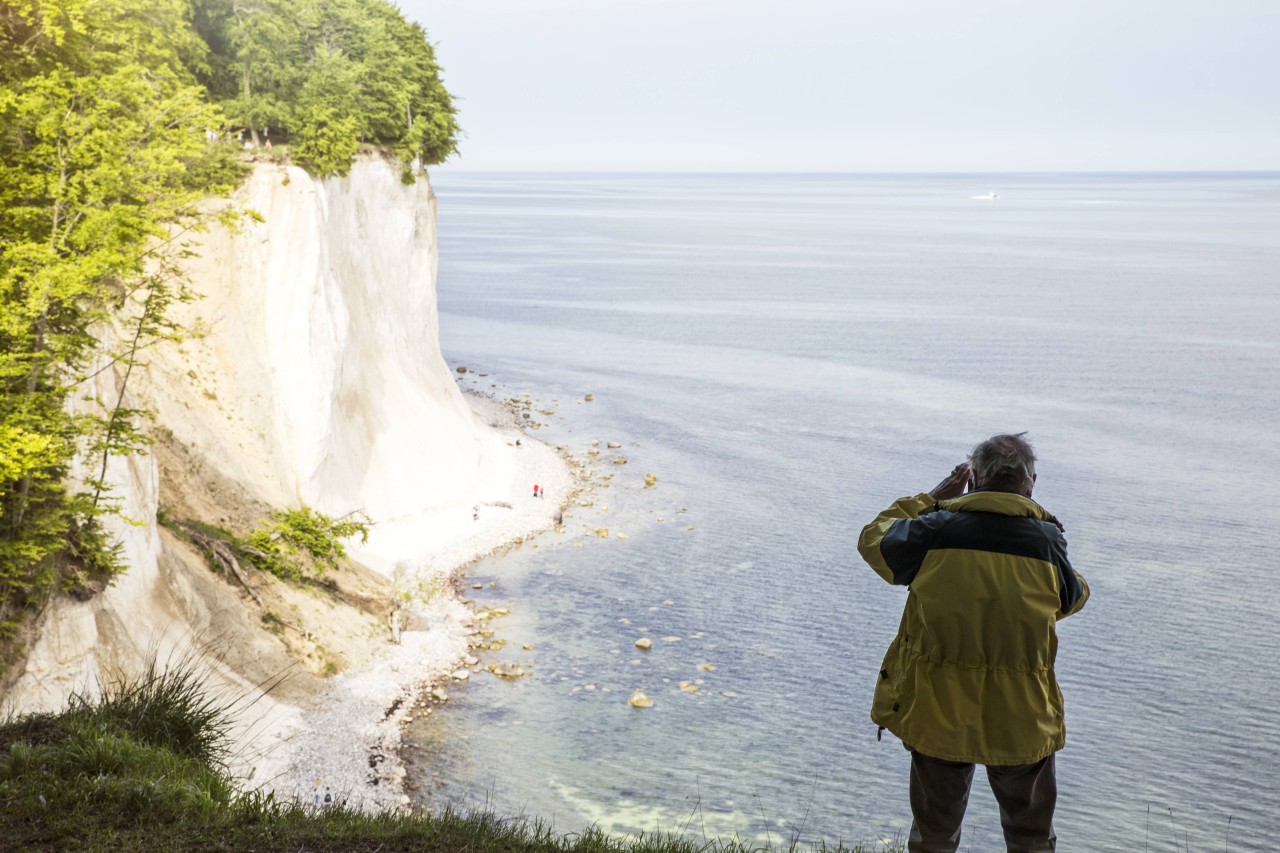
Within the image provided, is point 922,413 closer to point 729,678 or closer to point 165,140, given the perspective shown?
point 729,678

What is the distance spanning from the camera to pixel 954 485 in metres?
5.83

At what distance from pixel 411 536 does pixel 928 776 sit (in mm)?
32751

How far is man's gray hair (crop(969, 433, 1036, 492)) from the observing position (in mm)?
5441

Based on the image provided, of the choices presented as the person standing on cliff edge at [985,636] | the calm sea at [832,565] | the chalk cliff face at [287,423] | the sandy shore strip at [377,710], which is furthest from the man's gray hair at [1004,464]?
the chalk cliff face at [287,423]

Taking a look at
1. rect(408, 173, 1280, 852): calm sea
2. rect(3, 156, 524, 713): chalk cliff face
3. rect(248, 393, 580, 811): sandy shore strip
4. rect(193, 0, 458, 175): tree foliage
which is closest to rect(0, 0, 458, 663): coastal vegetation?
rect(3, 156, 524, 713): chalk cliff face

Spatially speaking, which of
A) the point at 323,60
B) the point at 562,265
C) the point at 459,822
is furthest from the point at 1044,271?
the point at 459,822

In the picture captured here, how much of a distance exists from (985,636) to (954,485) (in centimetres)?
86

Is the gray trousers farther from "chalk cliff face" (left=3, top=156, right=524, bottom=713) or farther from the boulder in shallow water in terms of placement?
the boulder in shallow water

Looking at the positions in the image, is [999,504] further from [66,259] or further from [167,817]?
[66,259]

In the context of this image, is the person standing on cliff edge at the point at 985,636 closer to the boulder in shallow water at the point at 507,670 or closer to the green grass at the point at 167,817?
the green grass at the point at 167,817

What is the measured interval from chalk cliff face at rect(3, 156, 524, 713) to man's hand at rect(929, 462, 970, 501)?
1474 cm

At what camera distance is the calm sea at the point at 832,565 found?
76.9 ft

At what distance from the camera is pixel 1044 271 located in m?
132

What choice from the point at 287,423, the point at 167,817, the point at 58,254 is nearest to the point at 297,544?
the point at 287,423
